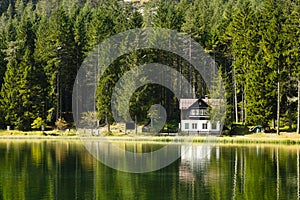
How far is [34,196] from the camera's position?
28312 mm

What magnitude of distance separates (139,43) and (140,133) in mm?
14154

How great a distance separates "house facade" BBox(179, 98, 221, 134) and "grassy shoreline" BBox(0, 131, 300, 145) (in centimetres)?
1141

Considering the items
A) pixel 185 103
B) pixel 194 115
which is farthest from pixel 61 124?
pixel 194 115

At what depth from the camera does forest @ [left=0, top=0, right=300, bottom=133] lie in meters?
73.4

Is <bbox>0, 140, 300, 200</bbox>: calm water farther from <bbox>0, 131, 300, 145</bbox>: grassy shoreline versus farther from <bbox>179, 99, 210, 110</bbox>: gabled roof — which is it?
<bbox>179, 99, 210, 110</bbox>: gabled roof

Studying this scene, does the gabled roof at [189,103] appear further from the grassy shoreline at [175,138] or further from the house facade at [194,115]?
the grassy shoreline at [175,138]

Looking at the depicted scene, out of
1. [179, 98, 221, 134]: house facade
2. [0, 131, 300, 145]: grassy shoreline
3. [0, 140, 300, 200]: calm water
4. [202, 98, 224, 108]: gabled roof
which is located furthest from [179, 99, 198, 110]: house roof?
[0, 140, 300, 200]: calm water

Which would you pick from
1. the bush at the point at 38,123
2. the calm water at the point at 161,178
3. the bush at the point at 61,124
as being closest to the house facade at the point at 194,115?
the bush at the point at 61,124

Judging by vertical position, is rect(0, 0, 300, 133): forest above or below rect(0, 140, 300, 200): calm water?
above

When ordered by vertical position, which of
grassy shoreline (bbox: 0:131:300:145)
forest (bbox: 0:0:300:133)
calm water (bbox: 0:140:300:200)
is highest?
forest (bbox: 0:0:300:133)

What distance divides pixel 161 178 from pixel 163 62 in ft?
180

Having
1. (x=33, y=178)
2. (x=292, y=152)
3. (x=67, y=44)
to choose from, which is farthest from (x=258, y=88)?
(x=33, y=178)

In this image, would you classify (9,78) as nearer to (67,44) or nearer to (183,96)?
(67,44)

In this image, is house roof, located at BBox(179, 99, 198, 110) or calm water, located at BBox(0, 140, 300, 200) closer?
calm water, located at BBox(0, 140, 300, 200)
